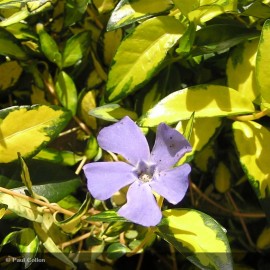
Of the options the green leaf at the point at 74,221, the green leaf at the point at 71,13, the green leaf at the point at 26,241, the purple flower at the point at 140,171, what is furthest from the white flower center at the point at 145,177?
the green leaf at the point at 71,13

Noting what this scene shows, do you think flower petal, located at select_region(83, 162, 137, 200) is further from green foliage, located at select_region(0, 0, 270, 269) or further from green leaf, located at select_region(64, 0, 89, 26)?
green leaf, located at select_region(64, 0, 89, 26)

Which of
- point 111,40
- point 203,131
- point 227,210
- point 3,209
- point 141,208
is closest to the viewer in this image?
point 141,208

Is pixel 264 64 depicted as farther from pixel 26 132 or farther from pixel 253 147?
pixel 26 132

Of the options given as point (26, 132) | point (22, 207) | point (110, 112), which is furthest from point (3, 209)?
point (110, 112)

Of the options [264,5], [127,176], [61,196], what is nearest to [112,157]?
[61,196]

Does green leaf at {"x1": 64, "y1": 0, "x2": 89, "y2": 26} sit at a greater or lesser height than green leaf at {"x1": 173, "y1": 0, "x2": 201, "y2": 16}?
lesser

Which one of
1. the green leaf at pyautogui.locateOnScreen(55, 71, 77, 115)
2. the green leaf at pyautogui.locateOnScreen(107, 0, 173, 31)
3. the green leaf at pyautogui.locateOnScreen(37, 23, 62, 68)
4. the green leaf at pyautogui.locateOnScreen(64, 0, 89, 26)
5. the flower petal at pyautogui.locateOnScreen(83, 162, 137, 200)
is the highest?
the green leaf at pyautogui.locateOnScreen(107, 0, 173, 31)

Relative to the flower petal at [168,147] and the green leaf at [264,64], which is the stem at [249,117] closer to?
the green leaf at [264,64]

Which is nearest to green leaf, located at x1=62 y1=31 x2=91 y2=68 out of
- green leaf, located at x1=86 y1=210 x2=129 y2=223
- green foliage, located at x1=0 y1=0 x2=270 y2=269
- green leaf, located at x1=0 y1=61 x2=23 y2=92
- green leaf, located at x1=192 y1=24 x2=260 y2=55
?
green foliage, located at x1=0 y1=0 x2=270 y2=269
